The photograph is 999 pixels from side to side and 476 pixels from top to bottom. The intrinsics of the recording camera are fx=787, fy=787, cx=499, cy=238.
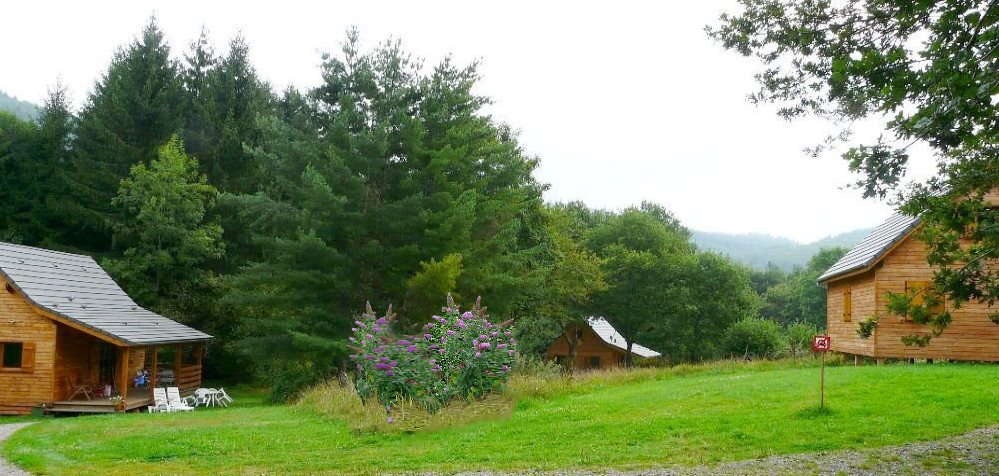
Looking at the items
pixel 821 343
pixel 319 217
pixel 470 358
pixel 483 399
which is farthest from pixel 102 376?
pixel 821 343

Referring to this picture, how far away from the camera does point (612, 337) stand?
53.2 metres

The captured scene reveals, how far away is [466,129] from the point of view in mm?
29562

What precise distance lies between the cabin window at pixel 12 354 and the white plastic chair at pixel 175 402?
4486mm

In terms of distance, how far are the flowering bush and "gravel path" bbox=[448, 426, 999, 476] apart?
181 inches

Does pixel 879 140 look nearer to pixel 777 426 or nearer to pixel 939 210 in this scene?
pixel 939 210

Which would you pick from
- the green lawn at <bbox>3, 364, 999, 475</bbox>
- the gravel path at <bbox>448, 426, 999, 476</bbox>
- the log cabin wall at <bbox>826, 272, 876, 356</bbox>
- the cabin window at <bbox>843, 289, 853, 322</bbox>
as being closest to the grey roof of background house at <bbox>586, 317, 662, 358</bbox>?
the log cabin wall at <bbox>826, 272, 876, 356</bbox>

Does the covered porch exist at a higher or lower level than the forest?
lower

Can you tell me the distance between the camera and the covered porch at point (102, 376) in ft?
78.9

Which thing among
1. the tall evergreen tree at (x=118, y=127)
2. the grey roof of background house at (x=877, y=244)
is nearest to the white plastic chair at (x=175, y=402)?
the tall evergreen tree at (x=118, y=127)

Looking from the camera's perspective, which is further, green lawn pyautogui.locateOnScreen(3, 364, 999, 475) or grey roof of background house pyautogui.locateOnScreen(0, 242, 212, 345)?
grey roof of background house pyautogui.locateOnScreen(0, 242, 212, 345)

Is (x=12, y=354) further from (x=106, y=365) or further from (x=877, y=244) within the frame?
(x=877, y=244)

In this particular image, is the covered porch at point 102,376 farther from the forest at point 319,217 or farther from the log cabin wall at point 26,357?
the forest at point 319,217

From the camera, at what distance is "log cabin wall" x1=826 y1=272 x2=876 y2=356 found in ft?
80.8

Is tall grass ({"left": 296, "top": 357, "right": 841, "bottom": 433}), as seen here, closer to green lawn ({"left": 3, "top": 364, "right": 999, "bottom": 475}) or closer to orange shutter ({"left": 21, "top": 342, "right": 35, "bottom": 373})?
green lawn ({"left": 3, "top": 364, "right": 999, "bottom": 475})
